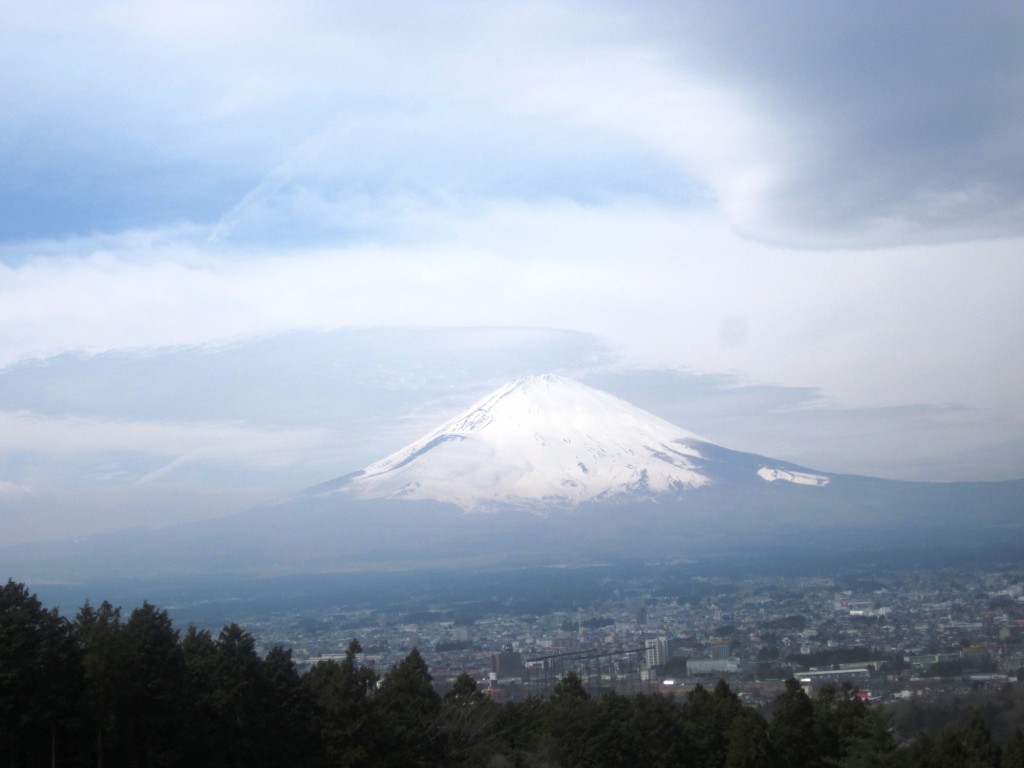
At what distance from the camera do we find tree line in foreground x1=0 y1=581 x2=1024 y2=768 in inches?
756

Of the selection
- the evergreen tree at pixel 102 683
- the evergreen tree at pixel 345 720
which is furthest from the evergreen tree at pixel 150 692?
the evergreen tree at pixel 345 720

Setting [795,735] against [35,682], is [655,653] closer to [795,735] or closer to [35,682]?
[795,735]

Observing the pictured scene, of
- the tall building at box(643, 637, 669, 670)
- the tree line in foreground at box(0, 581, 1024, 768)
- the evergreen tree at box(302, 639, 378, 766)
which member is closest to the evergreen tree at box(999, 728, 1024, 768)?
the tree line in foreground at box(0, 581, 1024, 768)

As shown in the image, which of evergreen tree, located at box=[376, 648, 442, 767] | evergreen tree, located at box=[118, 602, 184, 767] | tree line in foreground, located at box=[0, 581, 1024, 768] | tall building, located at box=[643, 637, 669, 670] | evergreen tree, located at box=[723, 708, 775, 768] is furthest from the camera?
tall building, located at box=[643, 637, 669, 670]

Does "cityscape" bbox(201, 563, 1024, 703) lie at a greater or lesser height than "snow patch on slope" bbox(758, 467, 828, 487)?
lesser

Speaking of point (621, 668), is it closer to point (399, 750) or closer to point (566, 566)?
point (399, 750)

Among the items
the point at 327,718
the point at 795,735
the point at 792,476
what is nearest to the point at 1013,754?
the point at 795,735

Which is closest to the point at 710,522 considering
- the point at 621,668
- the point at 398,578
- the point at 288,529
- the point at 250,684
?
the point at 398,578

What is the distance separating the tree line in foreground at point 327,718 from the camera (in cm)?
1920

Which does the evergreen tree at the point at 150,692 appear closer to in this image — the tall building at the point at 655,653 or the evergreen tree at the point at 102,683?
the evergreen tree at the point at 102,683

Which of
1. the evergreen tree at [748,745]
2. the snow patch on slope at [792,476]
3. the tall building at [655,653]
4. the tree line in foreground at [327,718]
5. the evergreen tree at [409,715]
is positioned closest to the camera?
the tree line in foreground at [327,718]

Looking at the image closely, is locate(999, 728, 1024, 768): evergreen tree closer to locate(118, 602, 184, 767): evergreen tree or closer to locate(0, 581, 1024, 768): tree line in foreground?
locate(0, 581, 1024, 768): tree line in foreground

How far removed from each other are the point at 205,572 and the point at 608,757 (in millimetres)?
66425

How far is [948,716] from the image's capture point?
99.3 ft
